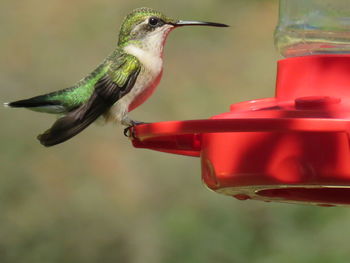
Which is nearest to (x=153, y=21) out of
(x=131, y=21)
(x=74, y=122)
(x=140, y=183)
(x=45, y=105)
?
(x=131, y=21)

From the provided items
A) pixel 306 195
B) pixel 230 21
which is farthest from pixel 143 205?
pixel 306 195

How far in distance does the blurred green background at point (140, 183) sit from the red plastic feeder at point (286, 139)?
3.52 metres

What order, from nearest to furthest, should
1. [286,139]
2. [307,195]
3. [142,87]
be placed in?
[286,139]
[307,195]
[142,87]

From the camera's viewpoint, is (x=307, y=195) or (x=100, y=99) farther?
(x=100, y=99)

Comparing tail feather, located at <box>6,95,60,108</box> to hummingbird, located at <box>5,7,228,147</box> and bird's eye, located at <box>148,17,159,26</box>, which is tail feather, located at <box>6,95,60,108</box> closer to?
hummingbird, located at <box>5,7,228,147</box>

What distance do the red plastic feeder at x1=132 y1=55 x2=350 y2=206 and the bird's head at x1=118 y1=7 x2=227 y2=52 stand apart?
92 cm

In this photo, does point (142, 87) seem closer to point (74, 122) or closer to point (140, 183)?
point (74, 122)

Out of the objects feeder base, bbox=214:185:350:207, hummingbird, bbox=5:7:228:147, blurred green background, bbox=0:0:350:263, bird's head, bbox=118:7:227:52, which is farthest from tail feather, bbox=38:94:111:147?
blurred green background, bbox=0:0:350:263

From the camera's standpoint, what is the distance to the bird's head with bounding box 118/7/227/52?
5098mm

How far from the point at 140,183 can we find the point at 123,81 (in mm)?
3701

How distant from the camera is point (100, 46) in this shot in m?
9.89

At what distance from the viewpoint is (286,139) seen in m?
3.74

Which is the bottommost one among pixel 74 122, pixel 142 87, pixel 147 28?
pixel 74 122

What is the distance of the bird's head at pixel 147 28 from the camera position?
5.10 metres
